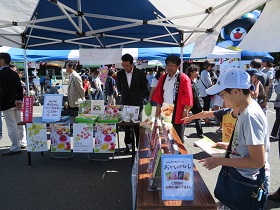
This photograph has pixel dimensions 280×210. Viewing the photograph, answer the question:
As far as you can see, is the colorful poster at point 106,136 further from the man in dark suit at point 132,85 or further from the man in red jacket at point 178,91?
the man in red jacket at point 178,91

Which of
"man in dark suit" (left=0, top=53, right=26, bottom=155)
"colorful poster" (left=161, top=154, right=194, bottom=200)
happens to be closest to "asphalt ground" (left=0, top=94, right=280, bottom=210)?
"man in dark suit" (left=0, top=53, right=26, bottom=155)

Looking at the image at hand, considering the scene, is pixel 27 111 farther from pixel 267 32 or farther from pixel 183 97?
pixel 267 32

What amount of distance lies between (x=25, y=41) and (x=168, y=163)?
15.6 ft

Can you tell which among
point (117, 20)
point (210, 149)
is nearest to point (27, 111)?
point (117, 20)

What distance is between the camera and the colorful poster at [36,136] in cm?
412

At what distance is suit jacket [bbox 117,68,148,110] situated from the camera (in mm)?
4688

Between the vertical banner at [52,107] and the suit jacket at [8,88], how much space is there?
3.26ft

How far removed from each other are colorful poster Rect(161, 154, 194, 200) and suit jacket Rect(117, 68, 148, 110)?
313 cm

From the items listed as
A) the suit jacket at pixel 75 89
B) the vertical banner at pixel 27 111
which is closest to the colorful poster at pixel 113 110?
the vertical banner at pixel 27 111

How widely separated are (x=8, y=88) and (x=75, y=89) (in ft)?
4.91

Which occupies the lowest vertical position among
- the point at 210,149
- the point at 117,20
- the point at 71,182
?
the point at 71,182

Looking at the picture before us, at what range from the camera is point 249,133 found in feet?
4.77

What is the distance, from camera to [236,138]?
161cm

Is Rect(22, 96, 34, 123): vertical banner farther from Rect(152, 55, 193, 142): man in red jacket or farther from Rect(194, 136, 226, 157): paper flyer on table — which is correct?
Rect(194, 136, 226, 157): paper flyer on table
